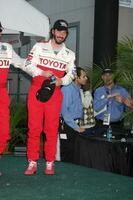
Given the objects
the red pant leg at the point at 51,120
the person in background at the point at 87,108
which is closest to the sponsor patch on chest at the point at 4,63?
the red pant leg at the point at 51,120

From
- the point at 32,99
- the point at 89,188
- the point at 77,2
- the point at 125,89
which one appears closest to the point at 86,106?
the point at 125,89

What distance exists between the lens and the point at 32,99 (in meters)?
5.33

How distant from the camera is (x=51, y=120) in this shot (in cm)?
538

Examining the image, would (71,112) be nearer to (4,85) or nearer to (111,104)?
(111,104)

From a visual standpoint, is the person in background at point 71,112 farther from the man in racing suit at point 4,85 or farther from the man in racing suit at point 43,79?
the man in racing suit at point 4,85

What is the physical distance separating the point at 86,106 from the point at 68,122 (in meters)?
0.41

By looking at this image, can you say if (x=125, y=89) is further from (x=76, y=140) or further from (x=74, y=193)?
(x=74, y=193)

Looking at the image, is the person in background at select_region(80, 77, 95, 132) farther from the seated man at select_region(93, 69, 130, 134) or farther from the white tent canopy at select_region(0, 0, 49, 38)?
the white tent canopy at select_region(0, 0, 49, 38)

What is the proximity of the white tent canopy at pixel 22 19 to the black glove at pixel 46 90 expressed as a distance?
1.69 metres

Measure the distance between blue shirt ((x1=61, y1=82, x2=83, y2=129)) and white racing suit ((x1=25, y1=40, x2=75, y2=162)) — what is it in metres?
1.04

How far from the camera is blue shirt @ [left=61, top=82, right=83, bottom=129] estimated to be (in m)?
6.47

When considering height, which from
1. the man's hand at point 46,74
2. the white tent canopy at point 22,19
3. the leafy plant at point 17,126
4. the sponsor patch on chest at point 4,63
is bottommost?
the leafy plant at point 17,126

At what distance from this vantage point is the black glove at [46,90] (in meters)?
5.17

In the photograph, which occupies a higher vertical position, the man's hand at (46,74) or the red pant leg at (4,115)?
the man's hand at (46,74)
